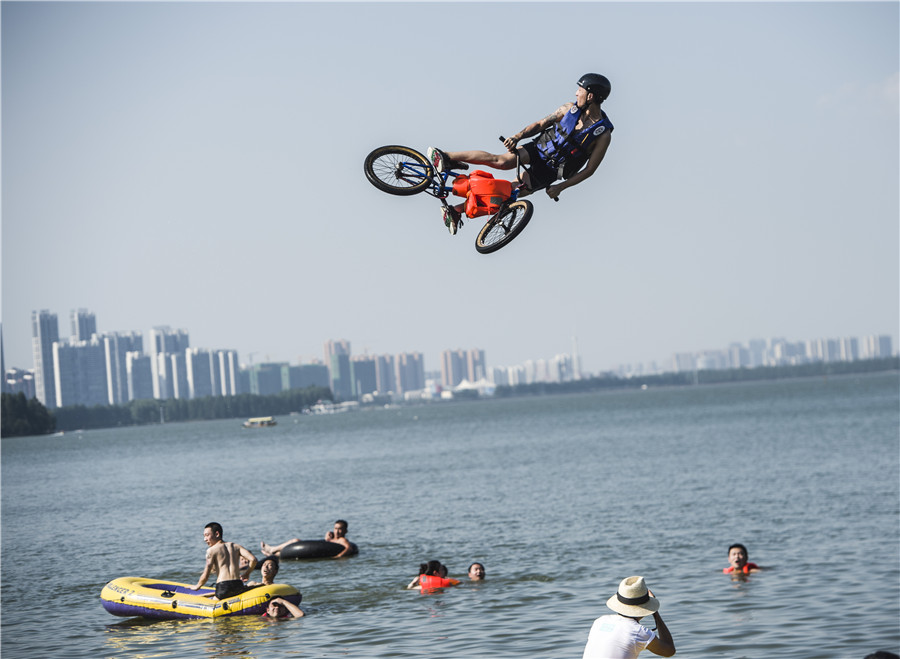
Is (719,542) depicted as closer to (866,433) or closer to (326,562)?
(326,562)

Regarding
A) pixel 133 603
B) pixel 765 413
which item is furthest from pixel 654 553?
pixel 765 413

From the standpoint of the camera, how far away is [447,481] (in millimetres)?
56094

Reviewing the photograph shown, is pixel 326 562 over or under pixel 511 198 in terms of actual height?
under

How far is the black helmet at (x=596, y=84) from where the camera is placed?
30.8 feet

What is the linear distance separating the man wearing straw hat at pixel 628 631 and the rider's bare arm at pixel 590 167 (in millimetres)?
3689

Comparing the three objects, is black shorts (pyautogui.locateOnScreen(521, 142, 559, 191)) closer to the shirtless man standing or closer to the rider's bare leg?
the rider's bare leg

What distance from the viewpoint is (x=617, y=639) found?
8805mm

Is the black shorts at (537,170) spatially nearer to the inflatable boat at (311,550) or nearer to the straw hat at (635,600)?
the straw hat at (635,600)

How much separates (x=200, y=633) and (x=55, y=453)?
112852 millimetres

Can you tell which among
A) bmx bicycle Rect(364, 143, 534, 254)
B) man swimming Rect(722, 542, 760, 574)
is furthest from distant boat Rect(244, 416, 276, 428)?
bmx bicycle Rect(364, 143, 534, 254)

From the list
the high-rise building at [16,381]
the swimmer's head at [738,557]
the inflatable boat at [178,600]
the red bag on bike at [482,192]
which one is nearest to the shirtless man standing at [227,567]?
the inflatable boat at [178,600]

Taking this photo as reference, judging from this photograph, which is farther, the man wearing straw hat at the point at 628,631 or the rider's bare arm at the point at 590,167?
the rider's bare arm at the point at 590,167

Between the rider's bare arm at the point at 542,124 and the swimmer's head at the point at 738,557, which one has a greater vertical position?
the rider's bare arm at the point at 542,124

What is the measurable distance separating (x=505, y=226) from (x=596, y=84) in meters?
1.66
